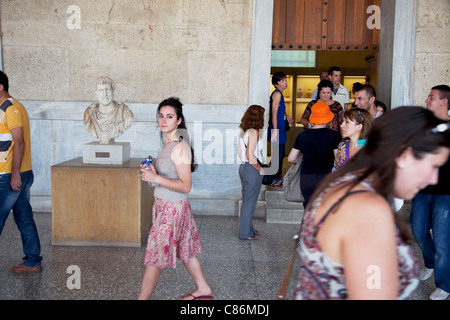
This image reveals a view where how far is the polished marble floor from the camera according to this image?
4184 mm

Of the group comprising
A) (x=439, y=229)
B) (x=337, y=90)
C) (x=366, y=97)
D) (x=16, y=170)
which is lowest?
(x=439, y=229)

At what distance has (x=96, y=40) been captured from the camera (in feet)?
24.0

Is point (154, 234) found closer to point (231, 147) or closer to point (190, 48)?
point (231, 147)

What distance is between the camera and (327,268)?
5.11 feet

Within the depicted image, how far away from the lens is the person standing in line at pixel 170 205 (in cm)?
346

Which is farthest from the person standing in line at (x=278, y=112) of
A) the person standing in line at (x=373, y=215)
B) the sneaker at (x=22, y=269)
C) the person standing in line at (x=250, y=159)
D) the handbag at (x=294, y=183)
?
the person standing in line at (x=373, y=215)

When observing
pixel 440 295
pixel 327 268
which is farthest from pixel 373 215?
pixel 440 295

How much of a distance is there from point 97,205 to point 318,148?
269 centimetres

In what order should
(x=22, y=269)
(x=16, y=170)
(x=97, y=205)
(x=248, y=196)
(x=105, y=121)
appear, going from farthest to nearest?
(x=248, y=196)
(x=105, y=121)
(x=97, y=205)
(x=22, y=269)
(x=16, y=170)

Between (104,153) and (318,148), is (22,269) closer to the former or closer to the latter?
(104,153)

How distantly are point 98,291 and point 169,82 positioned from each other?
13.2ft

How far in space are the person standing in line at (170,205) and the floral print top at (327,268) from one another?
194 centimetres

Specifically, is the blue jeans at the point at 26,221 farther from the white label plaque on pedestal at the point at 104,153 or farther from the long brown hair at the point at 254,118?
the long brown hair at the point at 254,118

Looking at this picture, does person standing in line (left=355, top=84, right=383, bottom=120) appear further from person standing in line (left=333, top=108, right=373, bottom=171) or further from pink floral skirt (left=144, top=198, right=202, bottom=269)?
pink floral skirt (left=144, top=198, right=202, bottom=269)
